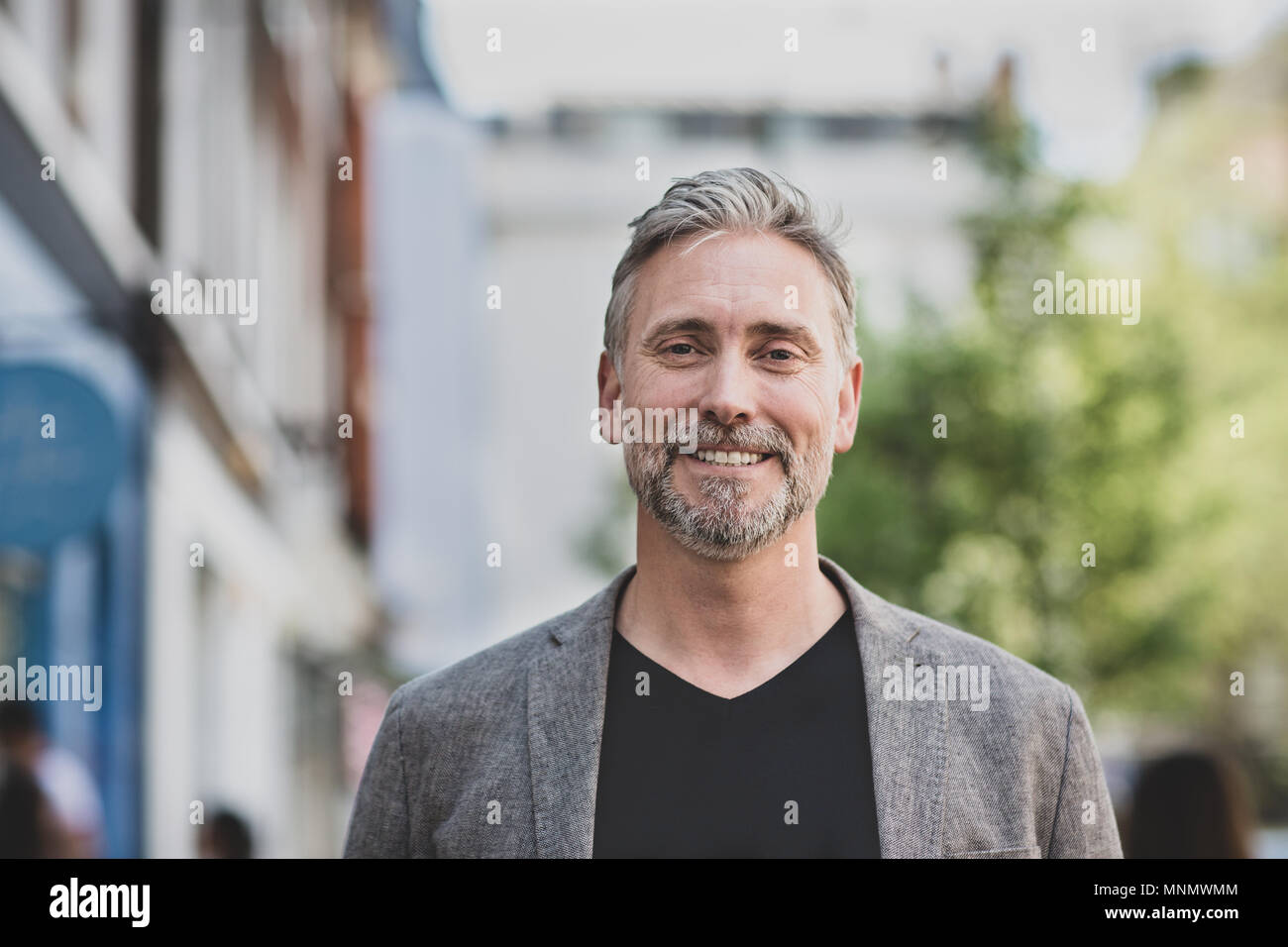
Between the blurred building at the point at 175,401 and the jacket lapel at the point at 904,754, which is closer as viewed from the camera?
the jacket lapel at the point at 904,754

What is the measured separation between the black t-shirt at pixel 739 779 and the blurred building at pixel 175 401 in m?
3.65

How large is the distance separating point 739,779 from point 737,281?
91 centimetres

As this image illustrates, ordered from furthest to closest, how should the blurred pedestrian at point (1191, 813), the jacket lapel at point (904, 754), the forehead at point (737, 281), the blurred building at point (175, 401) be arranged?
the blurred building at point (175, 401) < the blurred pedestrian at point (1191, 813) < the forehead at point (737, 281) < the jacket lapel at point (904, 754)

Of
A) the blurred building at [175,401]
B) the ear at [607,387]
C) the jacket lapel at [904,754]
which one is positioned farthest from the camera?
the blurred building at [175,401]

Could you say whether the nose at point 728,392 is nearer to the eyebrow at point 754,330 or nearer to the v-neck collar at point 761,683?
the eyebrow at point 754,330

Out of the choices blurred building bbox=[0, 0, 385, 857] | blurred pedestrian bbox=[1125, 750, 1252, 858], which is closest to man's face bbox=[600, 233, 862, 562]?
blurred pedestrian bbox=[1125, 750, 1252, 858]

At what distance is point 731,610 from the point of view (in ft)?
7.98

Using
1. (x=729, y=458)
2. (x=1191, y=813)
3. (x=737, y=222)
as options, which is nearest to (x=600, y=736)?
(x=729, y=458)

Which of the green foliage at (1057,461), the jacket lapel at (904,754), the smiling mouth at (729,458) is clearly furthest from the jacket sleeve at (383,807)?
the green foliage at (1057,461)

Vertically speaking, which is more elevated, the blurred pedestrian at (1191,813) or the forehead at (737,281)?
the forehead at (737,281)

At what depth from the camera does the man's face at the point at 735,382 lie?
7.78ft

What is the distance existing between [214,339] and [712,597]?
7121 millimetres

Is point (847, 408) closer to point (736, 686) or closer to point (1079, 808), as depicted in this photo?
point (736, 686)

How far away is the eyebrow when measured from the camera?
2.37m
